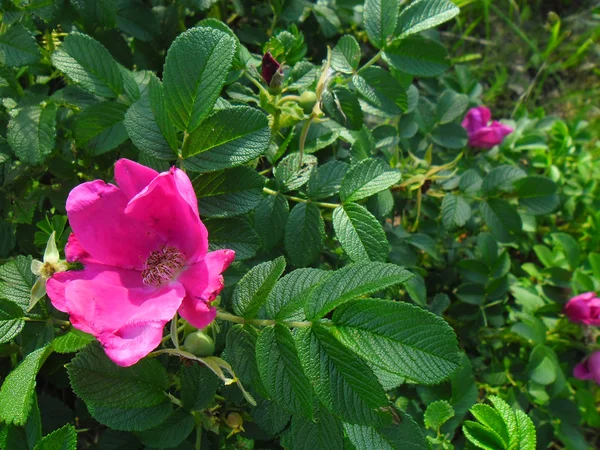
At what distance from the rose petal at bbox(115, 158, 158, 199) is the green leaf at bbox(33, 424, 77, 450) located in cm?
39

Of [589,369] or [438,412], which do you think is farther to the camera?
[589,369]

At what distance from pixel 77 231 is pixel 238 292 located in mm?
286

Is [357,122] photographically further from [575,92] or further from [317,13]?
→ [575,92]

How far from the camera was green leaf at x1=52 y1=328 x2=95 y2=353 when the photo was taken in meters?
0.93

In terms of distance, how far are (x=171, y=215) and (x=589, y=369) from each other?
4.82 feet

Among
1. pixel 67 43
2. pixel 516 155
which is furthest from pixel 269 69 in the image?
pixel 516 155

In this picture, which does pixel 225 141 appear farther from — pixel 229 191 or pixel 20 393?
pixel 20 393

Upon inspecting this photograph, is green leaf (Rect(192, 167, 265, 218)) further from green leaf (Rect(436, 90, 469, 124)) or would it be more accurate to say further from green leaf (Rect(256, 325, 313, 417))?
green leaf (Rect(436, 90, 469, 124))

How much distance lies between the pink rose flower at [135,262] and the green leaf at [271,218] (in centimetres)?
28

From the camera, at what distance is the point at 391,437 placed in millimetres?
943

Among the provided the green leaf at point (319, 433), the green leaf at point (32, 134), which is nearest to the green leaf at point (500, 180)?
the green leaf at point (319, 433)

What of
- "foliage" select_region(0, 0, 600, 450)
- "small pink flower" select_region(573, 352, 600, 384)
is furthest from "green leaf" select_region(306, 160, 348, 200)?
"small pink flower" select_region(573, 352, 600, 384)

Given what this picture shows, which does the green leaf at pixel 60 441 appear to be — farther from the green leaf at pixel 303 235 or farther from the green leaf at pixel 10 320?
the green leaf at pixel 303 235

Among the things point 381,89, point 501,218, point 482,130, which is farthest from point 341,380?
point 482,130
